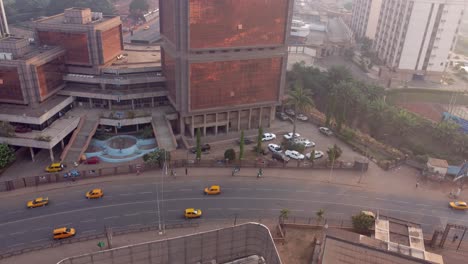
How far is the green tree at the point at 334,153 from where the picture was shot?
2849 inches

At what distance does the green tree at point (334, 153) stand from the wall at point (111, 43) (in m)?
55.2

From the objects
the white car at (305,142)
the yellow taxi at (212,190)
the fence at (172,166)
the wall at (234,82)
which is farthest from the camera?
the white car at (305,142)

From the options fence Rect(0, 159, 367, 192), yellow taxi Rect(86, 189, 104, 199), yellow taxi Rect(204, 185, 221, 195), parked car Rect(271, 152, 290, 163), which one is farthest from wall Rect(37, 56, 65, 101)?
parked car Rect(271, 152, 290, 163)

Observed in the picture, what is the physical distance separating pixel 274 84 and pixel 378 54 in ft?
260

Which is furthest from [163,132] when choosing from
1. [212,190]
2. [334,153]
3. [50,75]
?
[334,153]

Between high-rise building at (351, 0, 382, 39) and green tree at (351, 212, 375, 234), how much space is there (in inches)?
4916

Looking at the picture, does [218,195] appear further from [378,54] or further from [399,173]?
[378,54]

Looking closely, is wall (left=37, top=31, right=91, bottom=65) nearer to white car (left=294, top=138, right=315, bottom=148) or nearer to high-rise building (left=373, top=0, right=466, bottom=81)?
white car (left=294, top=138, right=315, bottom=148)

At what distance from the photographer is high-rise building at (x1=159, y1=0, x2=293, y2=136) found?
73531 mm

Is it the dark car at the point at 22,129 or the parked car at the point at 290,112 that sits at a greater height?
the dark car at the point at 22,129

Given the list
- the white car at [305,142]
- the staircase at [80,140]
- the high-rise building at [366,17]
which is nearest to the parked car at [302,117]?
the white car at [305,142]

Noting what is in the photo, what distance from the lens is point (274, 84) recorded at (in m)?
85.1

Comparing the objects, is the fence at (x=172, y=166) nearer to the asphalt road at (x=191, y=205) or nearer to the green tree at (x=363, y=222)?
the asphalt road at (x=191, y=205)

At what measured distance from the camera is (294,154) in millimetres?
76688
